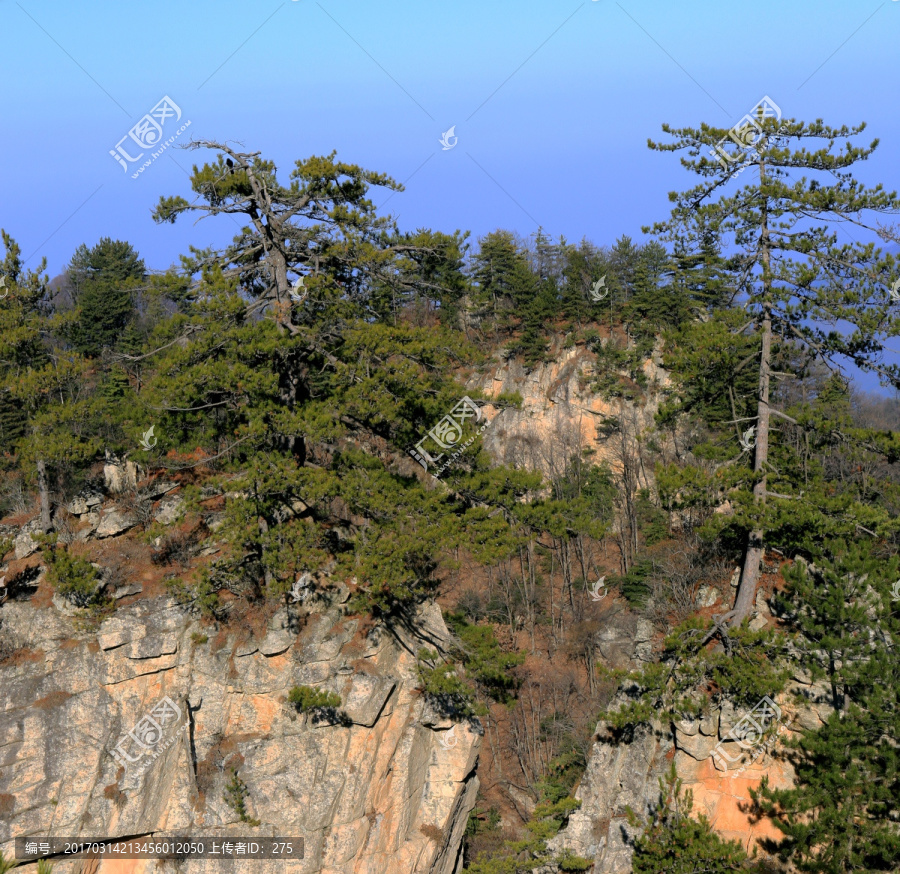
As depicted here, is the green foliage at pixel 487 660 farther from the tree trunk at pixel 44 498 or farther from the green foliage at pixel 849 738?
the tree trunk at pixel 44 498

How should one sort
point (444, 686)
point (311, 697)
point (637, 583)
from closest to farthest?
1. point (311, 697)
2. point (444, 686)
3. point (637, 583)

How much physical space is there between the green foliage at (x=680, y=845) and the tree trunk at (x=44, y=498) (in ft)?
51.8

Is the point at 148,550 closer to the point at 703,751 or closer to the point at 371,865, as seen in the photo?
the point at 371,865

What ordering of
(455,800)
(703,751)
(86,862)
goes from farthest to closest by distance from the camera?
(455,800), (703,751), (86,862)

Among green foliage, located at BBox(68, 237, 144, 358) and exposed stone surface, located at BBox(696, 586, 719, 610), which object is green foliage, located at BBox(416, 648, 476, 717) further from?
green foliage, located at BBox(68, 237, 144, 358)

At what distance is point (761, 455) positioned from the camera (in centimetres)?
1697

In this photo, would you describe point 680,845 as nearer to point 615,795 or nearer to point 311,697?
point 615,795

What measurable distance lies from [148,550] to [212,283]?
6939 mm

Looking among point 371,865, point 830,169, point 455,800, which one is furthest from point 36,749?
point 830,169

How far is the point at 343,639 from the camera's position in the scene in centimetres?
1730

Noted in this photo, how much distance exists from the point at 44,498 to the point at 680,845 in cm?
1697

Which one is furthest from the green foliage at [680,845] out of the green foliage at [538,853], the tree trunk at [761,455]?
the tree trunk at [761,455]

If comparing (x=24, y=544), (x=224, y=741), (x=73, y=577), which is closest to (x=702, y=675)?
(x=224, y=741)

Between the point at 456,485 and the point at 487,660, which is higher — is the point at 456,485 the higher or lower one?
the higher one
